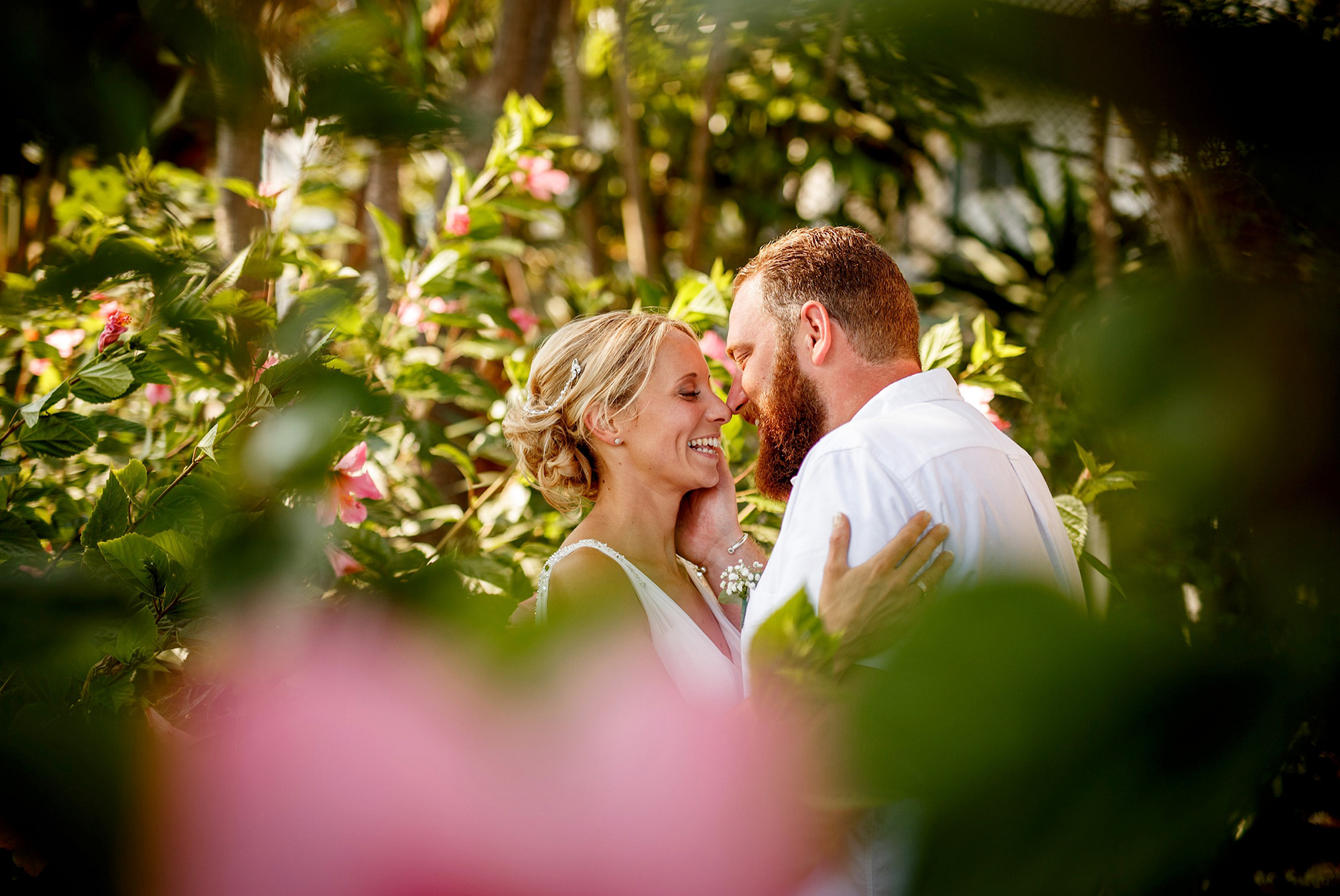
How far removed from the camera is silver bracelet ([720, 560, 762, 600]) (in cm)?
196

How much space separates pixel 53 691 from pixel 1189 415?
375 mm

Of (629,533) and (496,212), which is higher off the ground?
(496,212)

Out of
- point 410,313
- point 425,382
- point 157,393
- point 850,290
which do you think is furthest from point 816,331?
point 157,393

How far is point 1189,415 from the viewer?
24cm

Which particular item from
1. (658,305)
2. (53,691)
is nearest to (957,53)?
(53,691)

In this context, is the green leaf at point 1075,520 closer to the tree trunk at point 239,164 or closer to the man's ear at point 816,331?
the man's ear at point 816,331

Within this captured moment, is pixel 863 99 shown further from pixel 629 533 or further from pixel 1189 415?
pixel 629 533

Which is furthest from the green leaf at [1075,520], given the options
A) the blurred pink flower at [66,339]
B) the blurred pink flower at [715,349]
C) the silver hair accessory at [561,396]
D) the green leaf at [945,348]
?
the blurred pink flower at [66,339]

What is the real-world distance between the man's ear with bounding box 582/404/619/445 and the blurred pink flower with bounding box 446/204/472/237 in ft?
1.81

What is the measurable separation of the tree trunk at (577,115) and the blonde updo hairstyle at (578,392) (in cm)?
150

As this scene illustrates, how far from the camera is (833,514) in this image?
1.15 m

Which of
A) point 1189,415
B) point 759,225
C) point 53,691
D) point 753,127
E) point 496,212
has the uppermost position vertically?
point 1189,415

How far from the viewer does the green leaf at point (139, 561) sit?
1.73 ft

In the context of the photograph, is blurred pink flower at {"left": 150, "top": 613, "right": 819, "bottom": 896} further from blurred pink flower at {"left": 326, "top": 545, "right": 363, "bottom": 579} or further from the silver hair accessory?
the silver hair accessory
